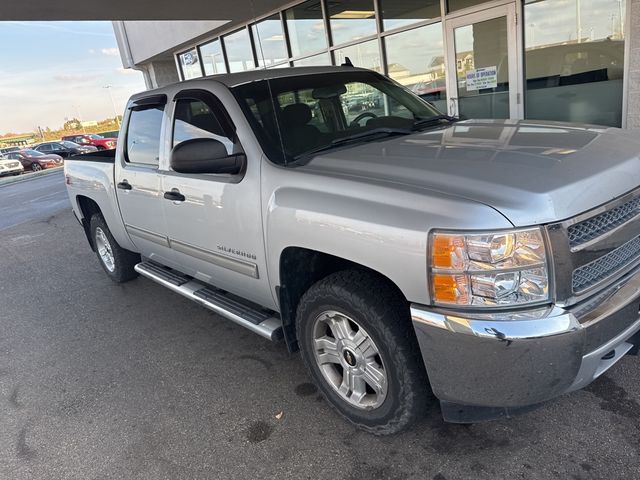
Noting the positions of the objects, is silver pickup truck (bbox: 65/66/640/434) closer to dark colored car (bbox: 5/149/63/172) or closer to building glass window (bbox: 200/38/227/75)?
building glass window (bbox: 200/38/227/75)

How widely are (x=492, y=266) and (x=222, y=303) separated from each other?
208 cm

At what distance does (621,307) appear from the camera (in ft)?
7.11

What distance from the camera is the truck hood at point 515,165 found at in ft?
6.63

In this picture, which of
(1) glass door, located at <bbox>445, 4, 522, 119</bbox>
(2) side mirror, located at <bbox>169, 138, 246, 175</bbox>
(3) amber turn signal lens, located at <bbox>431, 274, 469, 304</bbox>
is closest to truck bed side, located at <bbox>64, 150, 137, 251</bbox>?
(2) side mirror, located at <bbox>169, 138, 246, 175</bbox>

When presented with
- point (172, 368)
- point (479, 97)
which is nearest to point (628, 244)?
point (172, 368)

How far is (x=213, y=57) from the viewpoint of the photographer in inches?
600

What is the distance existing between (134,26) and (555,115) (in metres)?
15.3

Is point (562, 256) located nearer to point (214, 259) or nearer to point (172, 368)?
point (214, 259)

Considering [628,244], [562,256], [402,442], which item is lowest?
[402,442]

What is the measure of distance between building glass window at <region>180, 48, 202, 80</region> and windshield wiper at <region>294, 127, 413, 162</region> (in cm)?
1417

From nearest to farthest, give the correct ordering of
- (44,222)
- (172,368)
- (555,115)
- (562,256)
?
1. (562,256)
2. (172,368)
3. (555,115)
4. (44,222)

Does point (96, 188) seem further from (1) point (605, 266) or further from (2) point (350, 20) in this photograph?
(2) point (350, 20)

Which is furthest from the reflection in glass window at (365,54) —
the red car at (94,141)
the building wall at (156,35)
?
the red car at (94,141)

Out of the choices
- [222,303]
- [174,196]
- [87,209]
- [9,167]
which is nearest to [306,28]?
[87,209]
